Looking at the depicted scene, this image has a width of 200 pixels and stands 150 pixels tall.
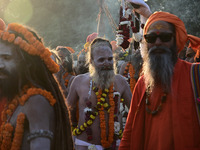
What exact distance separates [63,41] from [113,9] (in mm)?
6480

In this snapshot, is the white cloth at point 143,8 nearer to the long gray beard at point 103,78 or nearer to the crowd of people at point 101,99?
the crowd of people at point 101,99

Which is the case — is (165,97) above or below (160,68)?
below

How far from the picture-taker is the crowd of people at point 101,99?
2.33m

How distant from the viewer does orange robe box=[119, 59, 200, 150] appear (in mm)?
2830

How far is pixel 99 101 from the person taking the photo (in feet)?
15.1

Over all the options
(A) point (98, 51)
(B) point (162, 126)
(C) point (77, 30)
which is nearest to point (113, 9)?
(C) point (77, 30)

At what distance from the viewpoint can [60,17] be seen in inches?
1193

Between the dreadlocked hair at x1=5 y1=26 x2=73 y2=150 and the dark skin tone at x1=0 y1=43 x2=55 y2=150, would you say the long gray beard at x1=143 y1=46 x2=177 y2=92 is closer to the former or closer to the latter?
the dreadlocked hair at x1=5 y1=26 x2=73 y2=150


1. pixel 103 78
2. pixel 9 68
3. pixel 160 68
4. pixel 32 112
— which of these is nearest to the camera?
pixel 32 112

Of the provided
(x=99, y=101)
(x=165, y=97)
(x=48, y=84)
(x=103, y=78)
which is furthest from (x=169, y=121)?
(x=103, y=78)

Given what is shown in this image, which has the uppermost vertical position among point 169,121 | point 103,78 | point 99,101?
point 103,78

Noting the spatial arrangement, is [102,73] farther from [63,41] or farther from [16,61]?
[63,41]

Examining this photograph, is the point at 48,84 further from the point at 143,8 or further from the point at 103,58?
the point at 143,8

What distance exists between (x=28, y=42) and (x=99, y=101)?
2284mm
